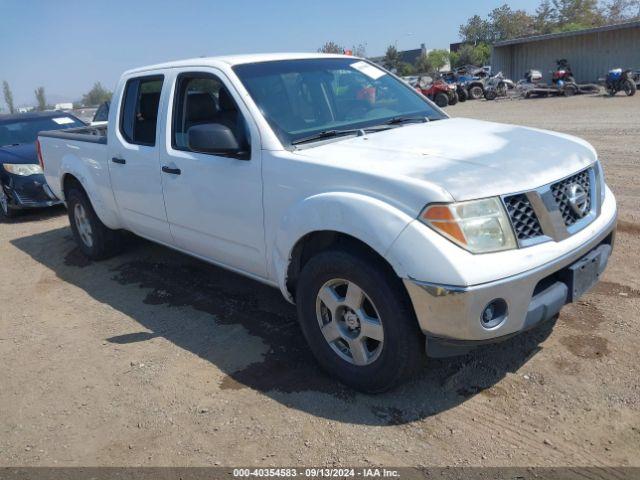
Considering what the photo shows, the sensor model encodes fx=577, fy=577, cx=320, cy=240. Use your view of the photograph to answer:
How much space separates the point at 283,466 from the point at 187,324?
1957mm

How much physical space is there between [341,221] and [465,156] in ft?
2.64

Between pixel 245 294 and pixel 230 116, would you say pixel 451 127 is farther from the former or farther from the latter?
pixel 245 294

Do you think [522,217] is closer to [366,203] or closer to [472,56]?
[366,203]

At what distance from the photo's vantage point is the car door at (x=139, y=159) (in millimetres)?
4691

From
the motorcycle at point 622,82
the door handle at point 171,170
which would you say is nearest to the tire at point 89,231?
the door handle at point 171,170

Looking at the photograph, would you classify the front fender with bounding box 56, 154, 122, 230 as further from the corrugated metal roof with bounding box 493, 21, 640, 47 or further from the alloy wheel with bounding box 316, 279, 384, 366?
the corrugated metal roof with bounding box 493, 21, 640, 47

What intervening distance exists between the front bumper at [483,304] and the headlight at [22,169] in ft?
25.6

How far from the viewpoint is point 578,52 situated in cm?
3159

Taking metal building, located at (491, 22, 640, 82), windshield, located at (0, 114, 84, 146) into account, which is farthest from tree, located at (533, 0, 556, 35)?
windshield, located at (0, 114, 84, 146)

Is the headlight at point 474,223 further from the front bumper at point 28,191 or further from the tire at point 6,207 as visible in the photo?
the tire at point 6,207

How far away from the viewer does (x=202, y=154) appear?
4.11 meters

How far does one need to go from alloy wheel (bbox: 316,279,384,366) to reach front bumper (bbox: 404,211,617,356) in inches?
13.4

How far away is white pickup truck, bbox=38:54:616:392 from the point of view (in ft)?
9.20

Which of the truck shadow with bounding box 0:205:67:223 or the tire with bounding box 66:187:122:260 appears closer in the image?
the tire with bounding box 66:187:122:260
